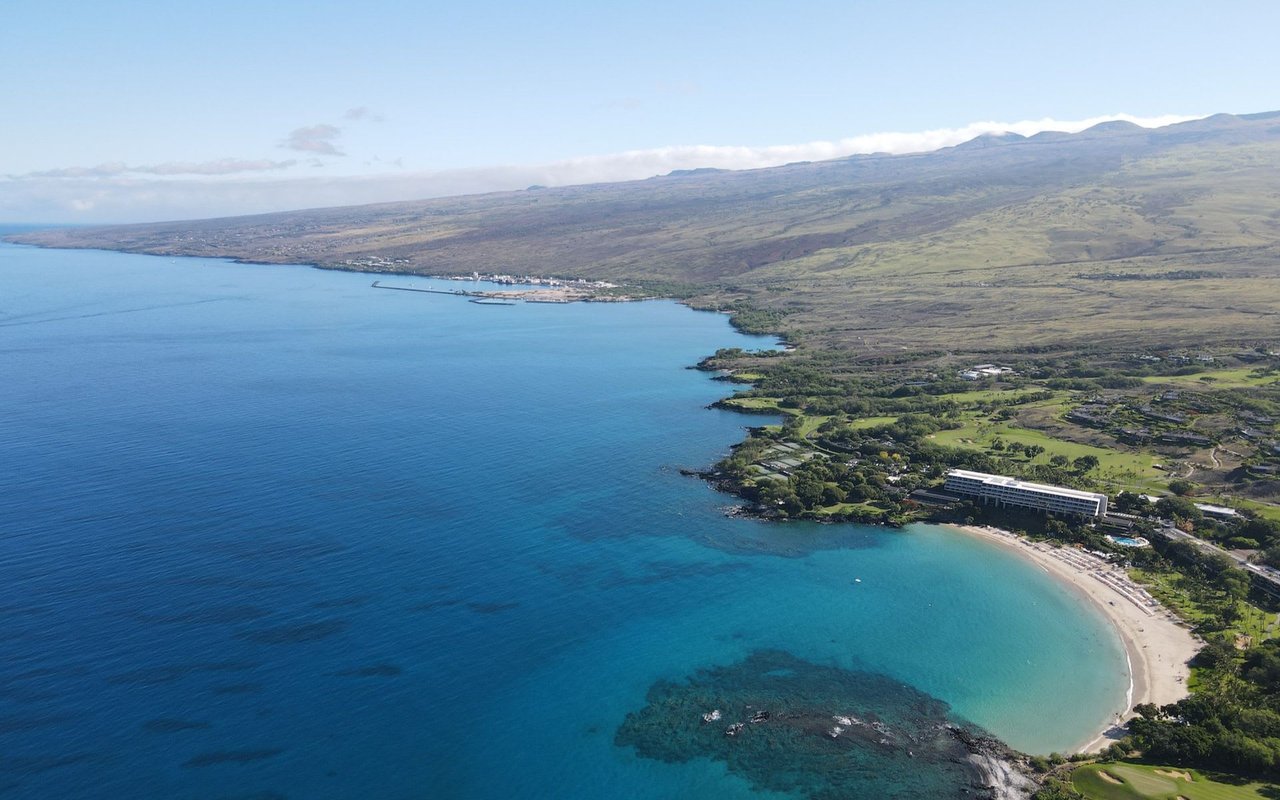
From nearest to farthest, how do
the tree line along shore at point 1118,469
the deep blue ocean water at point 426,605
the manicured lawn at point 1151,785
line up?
the manicured lawn at point 1151,785 → the deep blue ocean water at point 426,605 → the tree line along shore at point 1118,469

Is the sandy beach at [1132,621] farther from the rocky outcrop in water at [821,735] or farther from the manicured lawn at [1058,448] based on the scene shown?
the manicured lawn at [1058,448]

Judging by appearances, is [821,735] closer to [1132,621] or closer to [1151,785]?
[1151,785]

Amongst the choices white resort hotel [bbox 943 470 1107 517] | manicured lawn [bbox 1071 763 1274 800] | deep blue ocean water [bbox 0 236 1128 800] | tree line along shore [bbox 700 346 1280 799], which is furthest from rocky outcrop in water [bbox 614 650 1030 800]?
white resort hotel [bbox 943 470 1107 517]

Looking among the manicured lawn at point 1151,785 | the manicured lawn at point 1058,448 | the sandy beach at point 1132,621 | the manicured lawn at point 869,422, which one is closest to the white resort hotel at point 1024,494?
the sandy beach at point 1132,621

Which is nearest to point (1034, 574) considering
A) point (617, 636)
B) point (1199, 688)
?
point (1199, 688)

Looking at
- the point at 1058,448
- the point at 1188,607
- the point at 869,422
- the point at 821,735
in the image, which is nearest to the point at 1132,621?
the point at 1188,607

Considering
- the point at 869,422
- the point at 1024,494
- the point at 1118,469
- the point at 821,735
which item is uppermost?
the point at 1024,494

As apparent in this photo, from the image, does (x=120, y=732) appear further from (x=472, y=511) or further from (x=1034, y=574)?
(x=1034, y=574)

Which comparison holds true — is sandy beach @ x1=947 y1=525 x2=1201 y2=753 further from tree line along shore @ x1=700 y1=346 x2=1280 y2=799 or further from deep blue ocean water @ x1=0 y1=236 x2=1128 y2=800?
deep blue ocean water @ x1=0 y1=236 x2=1128 y2=800
